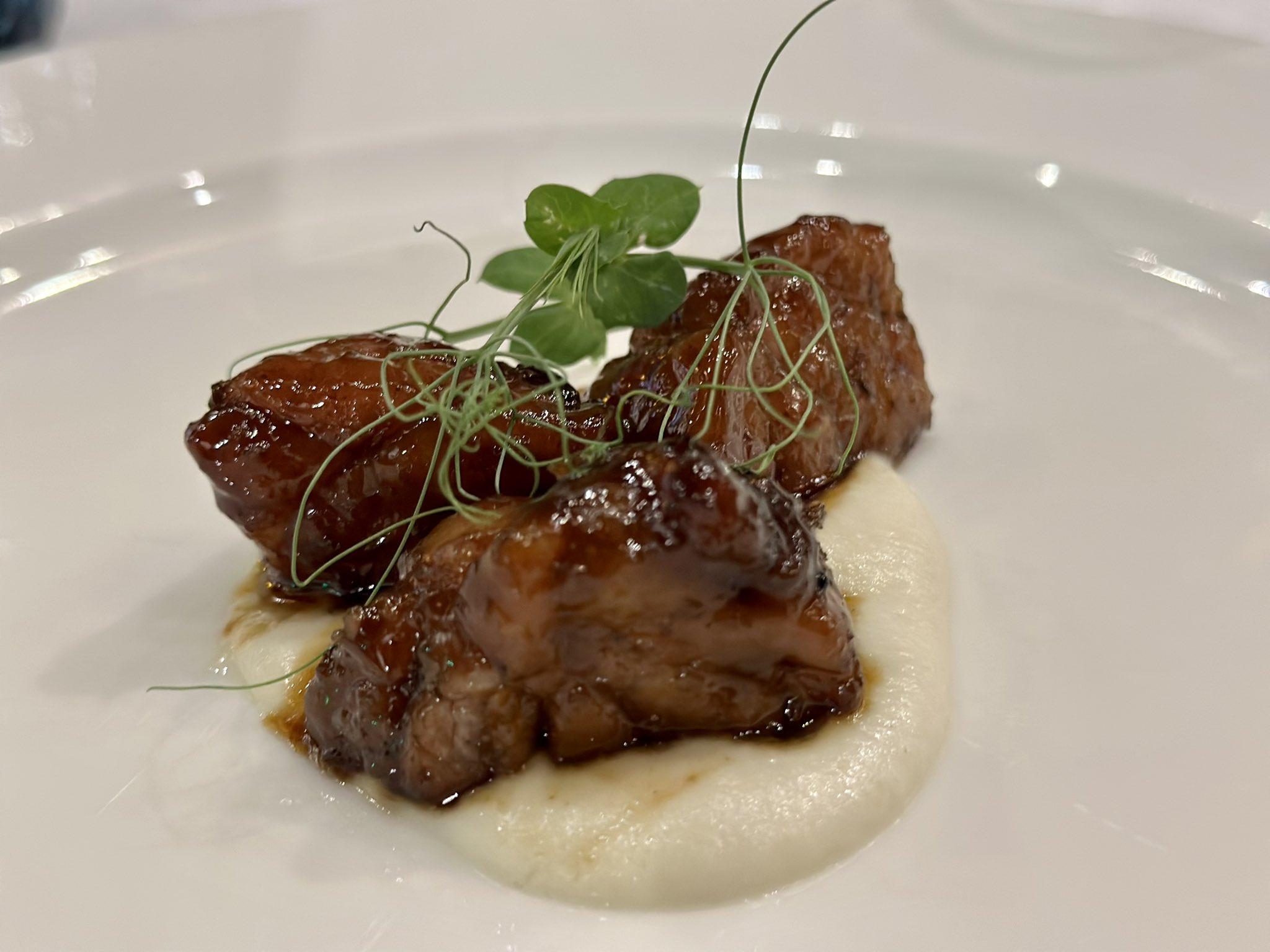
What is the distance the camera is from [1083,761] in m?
1.97

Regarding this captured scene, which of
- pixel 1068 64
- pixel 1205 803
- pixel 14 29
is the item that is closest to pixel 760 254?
pixel 1205 803

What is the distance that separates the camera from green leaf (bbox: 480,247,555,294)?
2504 mm

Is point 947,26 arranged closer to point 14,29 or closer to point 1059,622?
point 1059,622

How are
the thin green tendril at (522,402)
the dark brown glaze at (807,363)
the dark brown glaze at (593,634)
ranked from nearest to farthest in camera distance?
the dark brown glaze at (593,634), the thin green tendril at (522,402), the dark brown glaze at (807,363)

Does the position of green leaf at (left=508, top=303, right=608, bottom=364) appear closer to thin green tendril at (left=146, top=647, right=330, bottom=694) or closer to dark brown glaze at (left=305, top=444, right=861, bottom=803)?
dark brown glaze at (left=305, top=444, right=861, bottom=803)

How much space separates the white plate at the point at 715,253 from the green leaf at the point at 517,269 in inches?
27.6

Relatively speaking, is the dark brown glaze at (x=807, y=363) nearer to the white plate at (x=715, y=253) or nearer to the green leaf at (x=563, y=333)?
the green leaf at (x=563, y=333)

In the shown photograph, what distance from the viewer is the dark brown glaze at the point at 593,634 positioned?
→ 5.57ft

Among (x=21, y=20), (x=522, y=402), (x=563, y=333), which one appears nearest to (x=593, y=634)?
(x=522, y=402)

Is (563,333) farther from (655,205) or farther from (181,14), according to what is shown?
(181,14)

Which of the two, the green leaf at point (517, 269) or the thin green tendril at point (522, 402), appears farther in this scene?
the green leaf at point (517, 269)

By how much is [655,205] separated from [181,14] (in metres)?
3.23

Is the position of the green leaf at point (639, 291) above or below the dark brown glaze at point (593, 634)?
above

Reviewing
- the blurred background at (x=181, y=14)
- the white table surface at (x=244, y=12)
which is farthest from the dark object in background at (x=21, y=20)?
the white table surface at (x=244, y=12)
